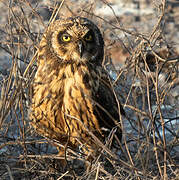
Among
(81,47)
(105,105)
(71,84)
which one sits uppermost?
(81,47)

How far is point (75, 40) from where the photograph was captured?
299 centimetres

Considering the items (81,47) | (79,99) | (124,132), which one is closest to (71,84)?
(79,99)

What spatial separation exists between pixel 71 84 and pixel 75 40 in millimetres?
347

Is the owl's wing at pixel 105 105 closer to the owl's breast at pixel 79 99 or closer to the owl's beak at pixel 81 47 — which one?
the owl's breast at pixel 79 99

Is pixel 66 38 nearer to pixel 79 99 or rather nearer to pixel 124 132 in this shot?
pixel 79 99

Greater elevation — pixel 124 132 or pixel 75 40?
pixel 75 40

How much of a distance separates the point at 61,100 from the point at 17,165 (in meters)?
0.60

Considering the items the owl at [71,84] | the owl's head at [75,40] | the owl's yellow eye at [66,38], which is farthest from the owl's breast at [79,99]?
the owl's yellow eye at [66,38]

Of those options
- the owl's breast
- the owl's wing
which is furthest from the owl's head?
the owl's wing

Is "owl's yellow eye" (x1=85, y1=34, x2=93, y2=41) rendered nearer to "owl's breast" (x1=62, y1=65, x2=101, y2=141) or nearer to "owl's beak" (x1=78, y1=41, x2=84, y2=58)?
"owl's beak" (x1=78, y1=41, x2=84, y2=58)

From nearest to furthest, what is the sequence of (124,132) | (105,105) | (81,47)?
(124,132)
(81,47)
(105,105)

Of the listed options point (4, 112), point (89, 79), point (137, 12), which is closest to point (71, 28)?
point (89, 79)

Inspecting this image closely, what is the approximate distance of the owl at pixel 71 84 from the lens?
118 inches

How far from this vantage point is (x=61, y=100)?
3.03 m
